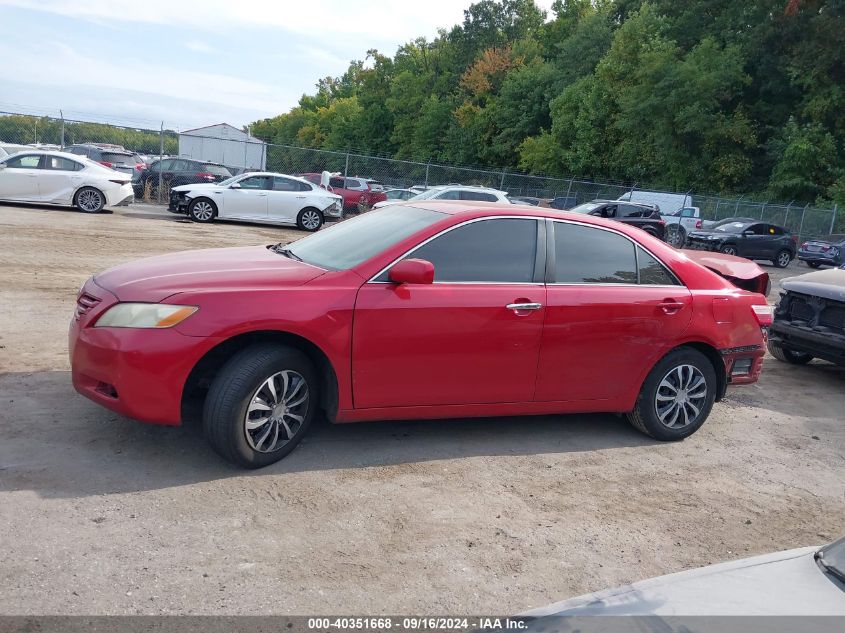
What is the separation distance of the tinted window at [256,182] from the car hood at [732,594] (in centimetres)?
1940

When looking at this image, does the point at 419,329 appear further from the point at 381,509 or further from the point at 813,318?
the point at 813,318

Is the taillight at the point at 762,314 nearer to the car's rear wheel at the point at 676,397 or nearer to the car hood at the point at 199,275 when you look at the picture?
the car's rear wheel at the point at 676,397

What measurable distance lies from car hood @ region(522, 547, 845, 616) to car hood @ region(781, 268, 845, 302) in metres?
6.24

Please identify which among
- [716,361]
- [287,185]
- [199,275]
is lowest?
[716,361]

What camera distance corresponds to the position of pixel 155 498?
160 inches

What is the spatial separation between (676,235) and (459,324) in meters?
25.9

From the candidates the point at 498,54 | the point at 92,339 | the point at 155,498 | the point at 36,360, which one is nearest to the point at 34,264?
the point at 36,360

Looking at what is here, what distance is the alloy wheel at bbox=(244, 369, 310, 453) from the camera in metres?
4.40

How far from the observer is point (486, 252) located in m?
5.14

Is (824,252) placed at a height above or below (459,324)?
below

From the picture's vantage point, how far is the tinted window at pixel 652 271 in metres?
5.61

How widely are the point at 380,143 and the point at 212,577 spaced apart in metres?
81.4

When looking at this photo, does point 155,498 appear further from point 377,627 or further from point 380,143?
point 380,143

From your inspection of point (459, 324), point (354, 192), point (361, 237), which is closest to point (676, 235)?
point (354, 192)
